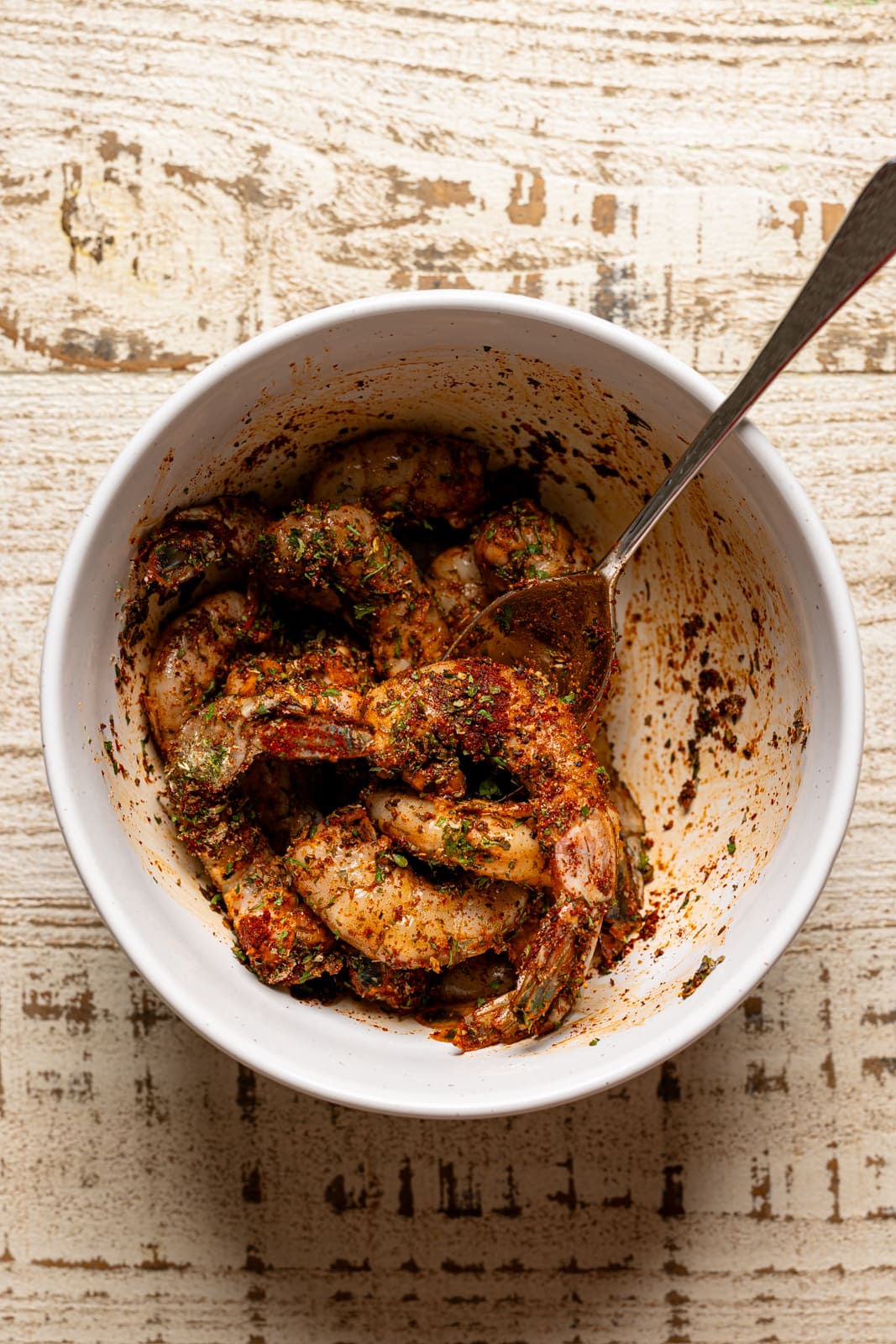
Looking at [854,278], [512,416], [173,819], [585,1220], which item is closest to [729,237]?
[512,416]

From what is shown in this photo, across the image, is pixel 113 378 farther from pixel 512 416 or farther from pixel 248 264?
pixel 512 416

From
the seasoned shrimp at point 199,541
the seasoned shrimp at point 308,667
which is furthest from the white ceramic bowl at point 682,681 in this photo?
the seasoned shrimp at point 308,667

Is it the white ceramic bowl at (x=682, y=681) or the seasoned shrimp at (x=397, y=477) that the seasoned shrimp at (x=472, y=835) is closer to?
the white ceramic bowl at (x=682, y=681)

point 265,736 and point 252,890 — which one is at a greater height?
point 265,736

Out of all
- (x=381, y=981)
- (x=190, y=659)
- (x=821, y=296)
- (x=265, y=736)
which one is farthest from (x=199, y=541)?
(x=821, y=296)

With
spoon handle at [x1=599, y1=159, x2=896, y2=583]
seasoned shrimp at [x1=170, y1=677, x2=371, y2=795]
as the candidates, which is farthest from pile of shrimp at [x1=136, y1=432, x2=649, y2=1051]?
spoon handle at [x1=599, y1=159, x2=896, y2=583]

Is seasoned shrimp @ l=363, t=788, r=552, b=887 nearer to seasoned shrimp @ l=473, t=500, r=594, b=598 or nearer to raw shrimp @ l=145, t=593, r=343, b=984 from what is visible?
raw shrimp @ l=145, t=593, r=343, b=984

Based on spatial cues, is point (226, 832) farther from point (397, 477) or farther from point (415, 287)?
point (415, 287)
